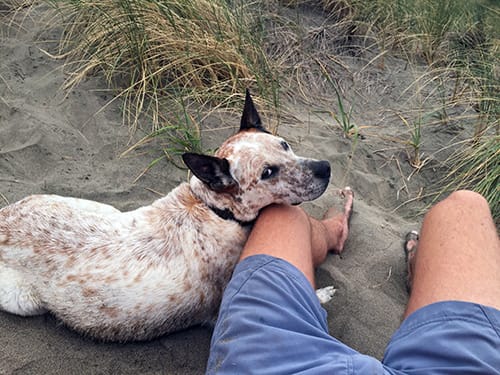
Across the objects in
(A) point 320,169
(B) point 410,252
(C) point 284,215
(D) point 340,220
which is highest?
(A) point 320,169

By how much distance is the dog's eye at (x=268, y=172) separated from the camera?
10.4 feet

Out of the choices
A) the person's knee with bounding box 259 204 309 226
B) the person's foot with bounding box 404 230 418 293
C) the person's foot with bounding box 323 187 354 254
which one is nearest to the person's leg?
the person's knee with bounding box 259 204 309 226

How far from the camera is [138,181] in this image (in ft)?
14.1

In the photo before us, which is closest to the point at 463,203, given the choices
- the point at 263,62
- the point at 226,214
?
the point at 226,214

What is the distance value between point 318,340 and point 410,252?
182 cm

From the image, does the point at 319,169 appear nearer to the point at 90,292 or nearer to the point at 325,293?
the point at 325,293

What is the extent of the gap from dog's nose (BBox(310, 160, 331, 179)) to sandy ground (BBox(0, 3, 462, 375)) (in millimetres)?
682

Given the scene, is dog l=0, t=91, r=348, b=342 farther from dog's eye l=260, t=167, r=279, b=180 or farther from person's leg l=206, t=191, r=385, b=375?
person's leg l=206, t=191, r=385, b=375

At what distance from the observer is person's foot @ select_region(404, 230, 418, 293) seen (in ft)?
11.4

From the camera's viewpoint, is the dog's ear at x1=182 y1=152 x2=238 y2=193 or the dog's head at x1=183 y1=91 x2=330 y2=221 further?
the dog's head at x1=183 y1=91 x2=330 y2=221

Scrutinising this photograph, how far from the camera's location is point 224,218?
323 cm

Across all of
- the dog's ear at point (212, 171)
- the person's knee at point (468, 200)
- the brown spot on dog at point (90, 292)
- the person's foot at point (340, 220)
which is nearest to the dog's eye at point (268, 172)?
the dog's ear at point (212, 171)

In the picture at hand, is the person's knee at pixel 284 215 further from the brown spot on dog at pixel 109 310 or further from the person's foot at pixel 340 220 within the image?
the brown spot on dog at pixel 109 310

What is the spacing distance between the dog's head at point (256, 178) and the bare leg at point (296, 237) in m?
0.10
